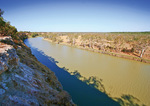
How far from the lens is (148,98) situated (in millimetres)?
9594

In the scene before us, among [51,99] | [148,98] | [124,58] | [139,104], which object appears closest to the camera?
[51,99]

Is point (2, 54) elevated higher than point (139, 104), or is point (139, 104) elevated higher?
point (2, 54)

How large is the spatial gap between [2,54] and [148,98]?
16.0m

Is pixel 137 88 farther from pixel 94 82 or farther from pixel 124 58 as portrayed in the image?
pixel 124 58

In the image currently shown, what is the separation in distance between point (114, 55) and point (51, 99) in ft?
88.4

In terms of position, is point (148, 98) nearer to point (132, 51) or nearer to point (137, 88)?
point (137, 88)

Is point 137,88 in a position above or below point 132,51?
below

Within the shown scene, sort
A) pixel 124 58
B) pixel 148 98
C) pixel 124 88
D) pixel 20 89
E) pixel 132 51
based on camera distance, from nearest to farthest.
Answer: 1. pixel 20 89
2. pixel 148 98
3. pixel 124 88
4. pixel 124 58
5. pixel 132 51

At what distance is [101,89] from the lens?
10531mm

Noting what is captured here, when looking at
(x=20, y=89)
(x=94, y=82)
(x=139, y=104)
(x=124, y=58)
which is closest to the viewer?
(x=20, y=89)

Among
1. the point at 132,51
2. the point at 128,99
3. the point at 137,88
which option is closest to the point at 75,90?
the point at 128,99

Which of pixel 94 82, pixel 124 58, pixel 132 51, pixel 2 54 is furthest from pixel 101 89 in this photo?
pixel 132 51

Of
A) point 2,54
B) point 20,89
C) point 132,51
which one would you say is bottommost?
point 132,51

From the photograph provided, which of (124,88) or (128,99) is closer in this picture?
(128,99)
